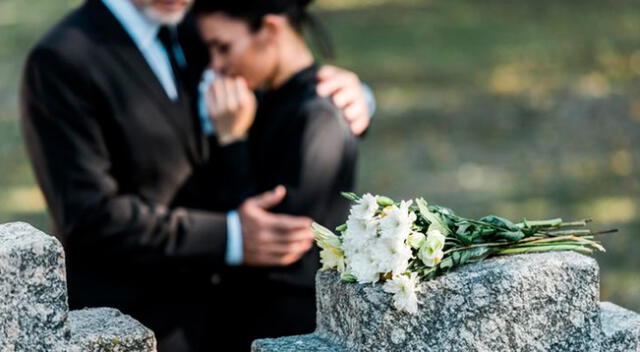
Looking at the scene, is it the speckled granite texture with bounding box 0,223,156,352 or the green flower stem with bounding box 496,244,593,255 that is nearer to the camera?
the speckled granite texture with bounding box 0,223,156,352

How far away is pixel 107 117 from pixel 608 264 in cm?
435

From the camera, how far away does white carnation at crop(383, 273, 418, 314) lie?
2516 mm

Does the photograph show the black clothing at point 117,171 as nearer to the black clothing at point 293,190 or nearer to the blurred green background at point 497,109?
the black clothing at point 293,190

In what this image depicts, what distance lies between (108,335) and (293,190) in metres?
1.57

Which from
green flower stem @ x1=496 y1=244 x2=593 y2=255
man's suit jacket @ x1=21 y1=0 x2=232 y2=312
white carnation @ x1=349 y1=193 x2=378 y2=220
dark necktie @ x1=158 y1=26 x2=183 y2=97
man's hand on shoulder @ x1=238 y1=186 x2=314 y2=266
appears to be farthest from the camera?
dark necktie @ x1=158 y1=26 x2=183 y2=97

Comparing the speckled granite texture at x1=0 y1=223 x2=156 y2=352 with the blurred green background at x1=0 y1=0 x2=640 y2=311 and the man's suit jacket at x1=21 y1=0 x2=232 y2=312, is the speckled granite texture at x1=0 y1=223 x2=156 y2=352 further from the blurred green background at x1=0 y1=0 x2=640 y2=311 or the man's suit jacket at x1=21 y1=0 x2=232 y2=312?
the blurred green background at x1=0 y1=0 x2=640 y2=311

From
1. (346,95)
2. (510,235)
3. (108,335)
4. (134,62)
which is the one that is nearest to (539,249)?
(510,235)

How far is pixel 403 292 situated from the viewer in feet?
8.27

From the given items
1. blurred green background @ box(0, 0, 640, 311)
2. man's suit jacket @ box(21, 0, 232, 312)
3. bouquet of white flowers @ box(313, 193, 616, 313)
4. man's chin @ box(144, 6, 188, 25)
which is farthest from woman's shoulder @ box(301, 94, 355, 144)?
blurred green background @ box(0, 0, 640, 311)

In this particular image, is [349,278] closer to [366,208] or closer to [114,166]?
[366,208]

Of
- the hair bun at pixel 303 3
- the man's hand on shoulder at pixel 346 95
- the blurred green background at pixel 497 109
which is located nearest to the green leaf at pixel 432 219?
the man's hand on shoulder at pixel 346 95

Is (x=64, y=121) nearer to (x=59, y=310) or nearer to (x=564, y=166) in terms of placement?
(x=59, y=310)

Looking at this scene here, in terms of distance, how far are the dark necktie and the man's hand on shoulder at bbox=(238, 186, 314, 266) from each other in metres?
0.45

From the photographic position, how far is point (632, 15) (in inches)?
648
